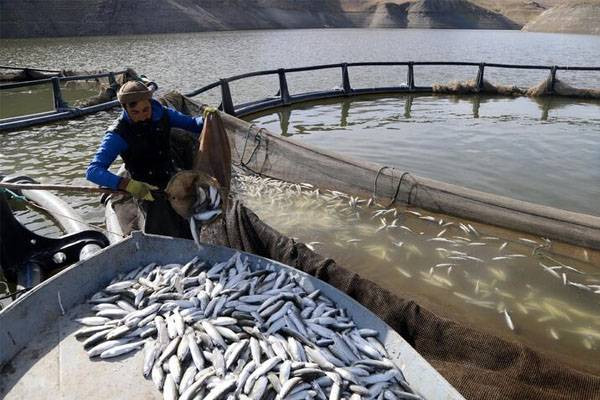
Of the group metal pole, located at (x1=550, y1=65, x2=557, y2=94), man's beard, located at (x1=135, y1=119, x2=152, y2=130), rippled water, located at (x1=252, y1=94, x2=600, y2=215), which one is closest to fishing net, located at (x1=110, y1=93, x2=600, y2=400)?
man's beard, located at (x1=135, y1=119, x2=152, y2=130)

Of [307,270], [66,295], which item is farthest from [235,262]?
[66,295]

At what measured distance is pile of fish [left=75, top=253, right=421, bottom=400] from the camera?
10.7 feet

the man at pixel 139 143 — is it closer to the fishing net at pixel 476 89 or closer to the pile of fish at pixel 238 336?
the pile of fish at pixel 238 336

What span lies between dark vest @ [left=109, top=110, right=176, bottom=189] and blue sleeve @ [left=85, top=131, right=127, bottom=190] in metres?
0.10

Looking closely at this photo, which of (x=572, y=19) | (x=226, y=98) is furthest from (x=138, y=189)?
(x=572, y=19)

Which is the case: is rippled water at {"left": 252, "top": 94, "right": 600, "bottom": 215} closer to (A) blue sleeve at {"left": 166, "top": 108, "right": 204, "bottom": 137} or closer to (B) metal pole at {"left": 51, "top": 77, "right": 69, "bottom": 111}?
(B) metal pole at {"left": 51, "top": 77, "right": 69, "bottom": 111}

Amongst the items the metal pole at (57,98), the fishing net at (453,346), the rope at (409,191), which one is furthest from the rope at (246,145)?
the metal pole at (57,98)

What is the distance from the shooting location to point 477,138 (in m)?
12.9

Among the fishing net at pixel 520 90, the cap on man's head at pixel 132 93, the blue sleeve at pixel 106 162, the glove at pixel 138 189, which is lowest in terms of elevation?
the glove at pixel 138 189

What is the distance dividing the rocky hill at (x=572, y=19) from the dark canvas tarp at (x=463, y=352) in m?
109

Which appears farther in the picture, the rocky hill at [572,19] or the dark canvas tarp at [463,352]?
the rocky hill at [572,19]

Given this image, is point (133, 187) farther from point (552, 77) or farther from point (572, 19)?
point (572, 19)

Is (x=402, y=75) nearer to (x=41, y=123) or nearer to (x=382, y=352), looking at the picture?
(x=41, y=123)

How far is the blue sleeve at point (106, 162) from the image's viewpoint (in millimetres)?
4672
